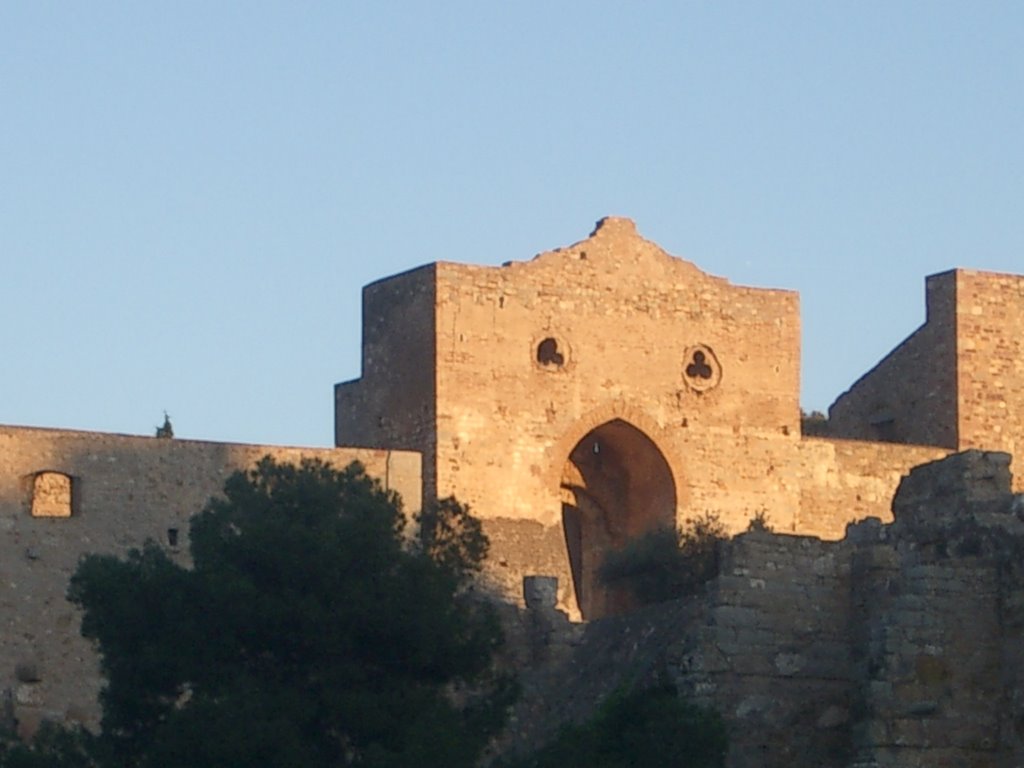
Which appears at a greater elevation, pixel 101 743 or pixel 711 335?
pixel 711 335

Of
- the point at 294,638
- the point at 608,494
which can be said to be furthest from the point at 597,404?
the point at 294,638

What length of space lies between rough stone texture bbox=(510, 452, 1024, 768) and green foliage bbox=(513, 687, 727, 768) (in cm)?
80

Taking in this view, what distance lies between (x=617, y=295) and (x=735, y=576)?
527 inches

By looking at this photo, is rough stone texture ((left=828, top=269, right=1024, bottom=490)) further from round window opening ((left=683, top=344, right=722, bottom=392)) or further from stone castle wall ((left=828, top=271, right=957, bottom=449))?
round window opening ((left=683, top=344, right=722, bottom=392))

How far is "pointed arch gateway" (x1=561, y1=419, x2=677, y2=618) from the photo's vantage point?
42.7 metres

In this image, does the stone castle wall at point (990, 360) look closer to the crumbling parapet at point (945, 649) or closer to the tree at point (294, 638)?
the crumbling parapet at point (945, 649)

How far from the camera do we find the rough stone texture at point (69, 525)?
35688 millimetres

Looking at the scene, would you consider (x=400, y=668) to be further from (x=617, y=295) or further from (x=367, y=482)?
(x=617, y=295)

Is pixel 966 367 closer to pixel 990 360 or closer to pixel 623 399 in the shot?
pixel 990 360

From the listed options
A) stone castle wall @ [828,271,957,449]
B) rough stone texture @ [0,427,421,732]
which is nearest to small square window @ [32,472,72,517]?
rough stone texture @ [0,427,421,732]

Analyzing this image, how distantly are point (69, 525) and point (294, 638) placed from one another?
8458 millimetres

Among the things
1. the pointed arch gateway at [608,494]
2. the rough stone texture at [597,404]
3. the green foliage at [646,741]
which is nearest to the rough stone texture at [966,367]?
the rough stone texture at [597,404]

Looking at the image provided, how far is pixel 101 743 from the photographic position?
2822 cm

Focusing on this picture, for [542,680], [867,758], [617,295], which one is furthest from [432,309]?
[867,758]
